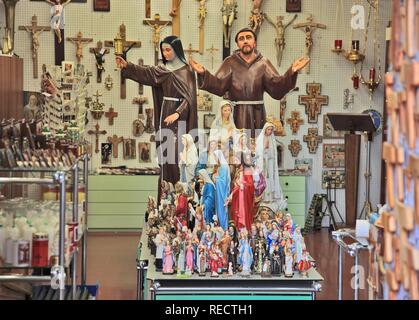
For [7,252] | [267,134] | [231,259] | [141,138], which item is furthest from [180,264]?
[141,138]

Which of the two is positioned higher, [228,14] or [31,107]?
A: [228,14]

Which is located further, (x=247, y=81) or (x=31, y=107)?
(x=247, y=81)

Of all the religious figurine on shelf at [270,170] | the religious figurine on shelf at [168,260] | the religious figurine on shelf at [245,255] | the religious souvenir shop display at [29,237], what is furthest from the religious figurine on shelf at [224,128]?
the religious souvenir shop display at [29,237]

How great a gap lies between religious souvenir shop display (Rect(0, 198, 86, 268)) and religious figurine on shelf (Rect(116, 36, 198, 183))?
6.36 m

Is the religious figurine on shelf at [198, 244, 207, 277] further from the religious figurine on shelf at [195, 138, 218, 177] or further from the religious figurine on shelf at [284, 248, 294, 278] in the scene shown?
the religious figurine on shelf at [195, 138, 218, 177]

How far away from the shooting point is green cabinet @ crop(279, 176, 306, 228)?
1465 centimetres

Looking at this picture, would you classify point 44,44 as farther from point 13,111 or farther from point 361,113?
point 13,111

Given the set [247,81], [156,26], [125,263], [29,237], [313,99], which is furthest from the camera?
[313,99]

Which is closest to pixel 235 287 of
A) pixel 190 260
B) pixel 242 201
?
pixel 190 260

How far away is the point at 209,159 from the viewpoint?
10125mm

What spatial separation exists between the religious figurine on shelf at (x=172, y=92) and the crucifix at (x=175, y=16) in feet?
8.93

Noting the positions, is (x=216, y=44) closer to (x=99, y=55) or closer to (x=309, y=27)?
(x=309, y=27)

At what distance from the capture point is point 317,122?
15312mm

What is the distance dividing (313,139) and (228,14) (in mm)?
2394
